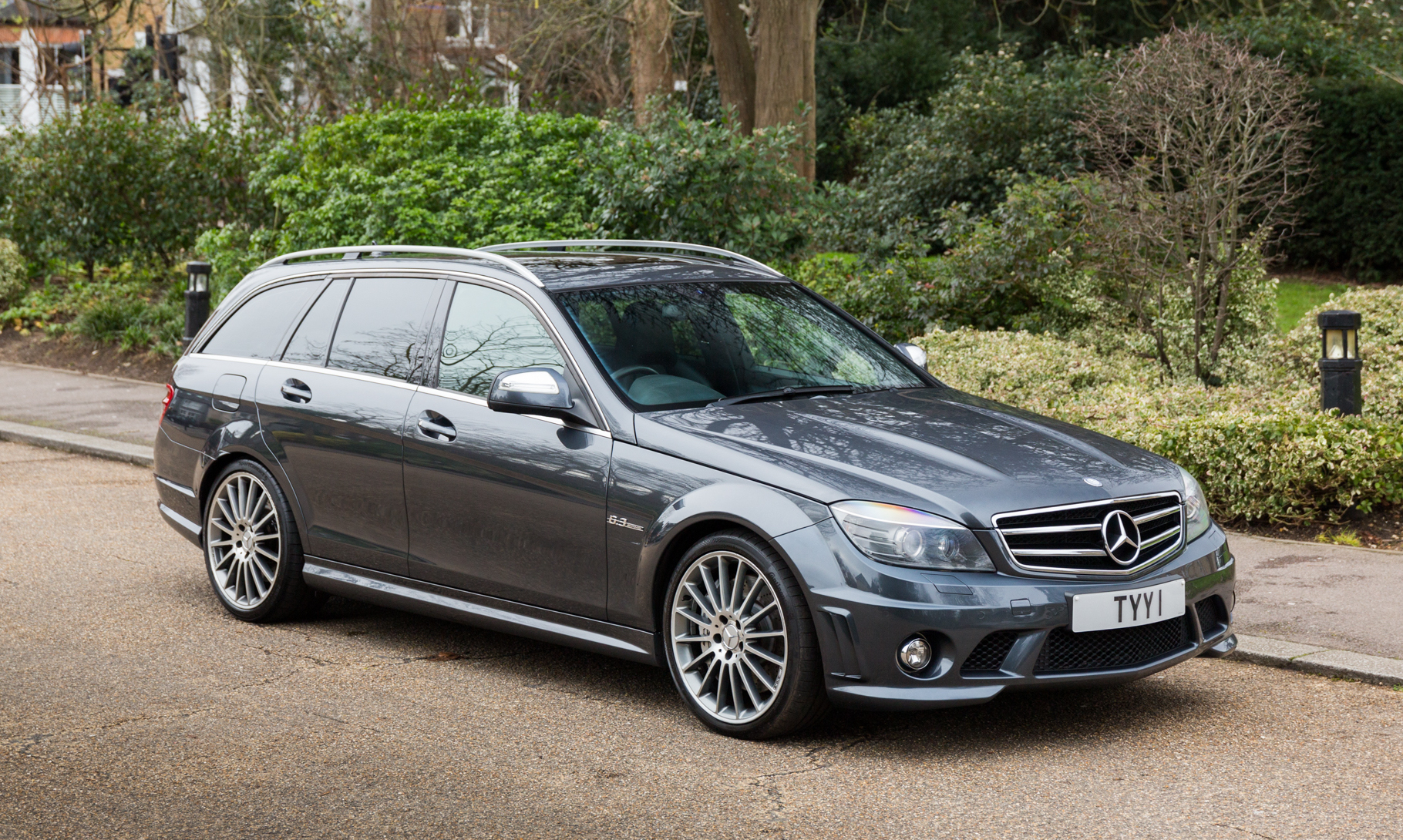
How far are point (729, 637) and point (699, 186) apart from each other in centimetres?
780

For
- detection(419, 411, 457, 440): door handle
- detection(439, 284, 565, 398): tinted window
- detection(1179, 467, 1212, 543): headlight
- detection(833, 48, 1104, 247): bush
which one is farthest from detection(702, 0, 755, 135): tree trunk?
detection(1179, 467, 1212, 543): headlight

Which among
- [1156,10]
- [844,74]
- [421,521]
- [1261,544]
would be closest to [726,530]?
[421,521]

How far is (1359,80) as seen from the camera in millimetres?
19781

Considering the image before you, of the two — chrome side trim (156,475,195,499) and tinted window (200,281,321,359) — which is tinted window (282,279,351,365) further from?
chrome side trim (156,475,195,499)

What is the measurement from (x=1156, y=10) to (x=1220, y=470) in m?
20.7

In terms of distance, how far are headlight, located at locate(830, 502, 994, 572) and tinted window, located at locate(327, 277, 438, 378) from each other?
225 cm

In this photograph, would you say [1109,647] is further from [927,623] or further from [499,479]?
[499,479]

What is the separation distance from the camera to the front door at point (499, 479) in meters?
5.30

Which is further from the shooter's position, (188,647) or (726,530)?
(188,647)

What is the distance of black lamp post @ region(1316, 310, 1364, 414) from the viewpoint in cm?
855

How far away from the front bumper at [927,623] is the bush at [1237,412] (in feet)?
12.3

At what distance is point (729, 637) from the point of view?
4910mm

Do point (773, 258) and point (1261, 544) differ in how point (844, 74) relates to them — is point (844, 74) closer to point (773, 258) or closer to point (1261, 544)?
point (773, 258)

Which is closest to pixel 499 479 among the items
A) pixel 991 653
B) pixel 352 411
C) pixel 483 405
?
pixel 483 405
